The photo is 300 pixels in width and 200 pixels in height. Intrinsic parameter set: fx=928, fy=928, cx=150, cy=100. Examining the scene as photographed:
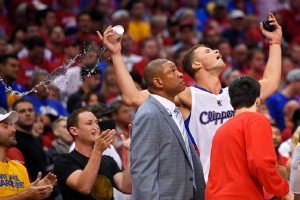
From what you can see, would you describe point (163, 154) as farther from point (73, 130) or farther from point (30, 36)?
point (30, 36)

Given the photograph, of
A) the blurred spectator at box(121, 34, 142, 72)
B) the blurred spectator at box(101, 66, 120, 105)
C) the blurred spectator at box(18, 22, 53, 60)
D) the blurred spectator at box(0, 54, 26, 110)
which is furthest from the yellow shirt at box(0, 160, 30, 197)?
the blurred spectator at box(121, 34, 142, 72)

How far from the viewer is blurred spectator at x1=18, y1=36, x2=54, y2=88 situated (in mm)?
13711

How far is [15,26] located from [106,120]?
6.16 metres

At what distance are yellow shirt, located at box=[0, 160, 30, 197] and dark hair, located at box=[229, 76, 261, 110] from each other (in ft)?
6.61

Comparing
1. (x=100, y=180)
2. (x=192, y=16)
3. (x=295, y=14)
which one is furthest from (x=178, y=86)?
(x=295, y=14)

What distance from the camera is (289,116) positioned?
12773 mm

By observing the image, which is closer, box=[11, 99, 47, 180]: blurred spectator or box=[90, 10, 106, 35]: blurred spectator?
box=[11, 99, 47, 180]: blurred spectator

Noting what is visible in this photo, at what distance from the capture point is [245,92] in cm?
722

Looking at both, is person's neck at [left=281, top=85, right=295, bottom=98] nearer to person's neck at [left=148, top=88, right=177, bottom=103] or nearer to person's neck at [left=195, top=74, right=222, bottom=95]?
person's neck at [left=195, top=74, right=222, bottom=95]

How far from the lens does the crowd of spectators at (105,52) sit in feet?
34.7

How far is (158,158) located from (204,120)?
937 millimetres

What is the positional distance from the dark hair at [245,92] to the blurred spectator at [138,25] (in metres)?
9.43

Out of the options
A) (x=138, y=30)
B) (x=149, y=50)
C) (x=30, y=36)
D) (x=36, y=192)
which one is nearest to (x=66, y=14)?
(x=138, y=30)

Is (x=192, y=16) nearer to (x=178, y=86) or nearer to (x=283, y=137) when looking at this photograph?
(x=283, y=137)
